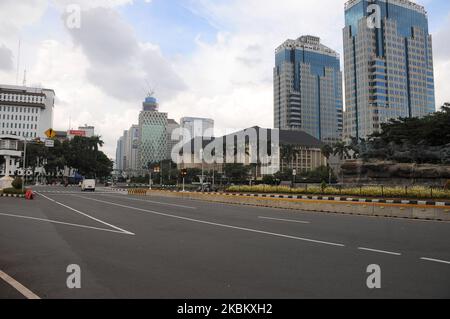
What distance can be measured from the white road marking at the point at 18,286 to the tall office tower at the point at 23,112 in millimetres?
145406

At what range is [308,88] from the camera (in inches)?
6969

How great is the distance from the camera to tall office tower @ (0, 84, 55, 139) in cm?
13575

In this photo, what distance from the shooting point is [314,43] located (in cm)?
Answer: 18250

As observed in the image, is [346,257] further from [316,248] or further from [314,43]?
[314,43]

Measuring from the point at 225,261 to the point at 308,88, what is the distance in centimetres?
17814

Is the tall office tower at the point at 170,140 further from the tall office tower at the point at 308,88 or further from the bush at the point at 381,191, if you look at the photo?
the bush at the point at 381,191

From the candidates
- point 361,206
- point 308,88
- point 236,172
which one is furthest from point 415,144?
point 308,88

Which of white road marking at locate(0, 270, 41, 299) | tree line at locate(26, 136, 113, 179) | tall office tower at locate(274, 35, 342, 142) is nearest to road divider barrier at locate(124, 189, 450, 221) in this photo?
white road marking at locate(0, 270, 41, 299)

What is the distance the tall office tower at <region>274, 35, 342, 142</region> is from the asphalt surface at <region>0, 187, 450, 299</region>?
553ft

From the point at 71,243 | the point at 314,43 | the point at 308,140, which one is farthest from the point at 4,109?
the point at 71,243

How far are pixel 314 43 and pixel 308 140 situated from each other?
59.9 m

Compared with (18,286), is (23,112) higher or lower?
higher

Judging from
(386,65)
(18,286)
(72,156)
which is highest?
(386,65)

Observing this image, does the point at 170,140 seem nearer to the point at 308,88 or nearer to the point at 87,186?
the point at 308,88
